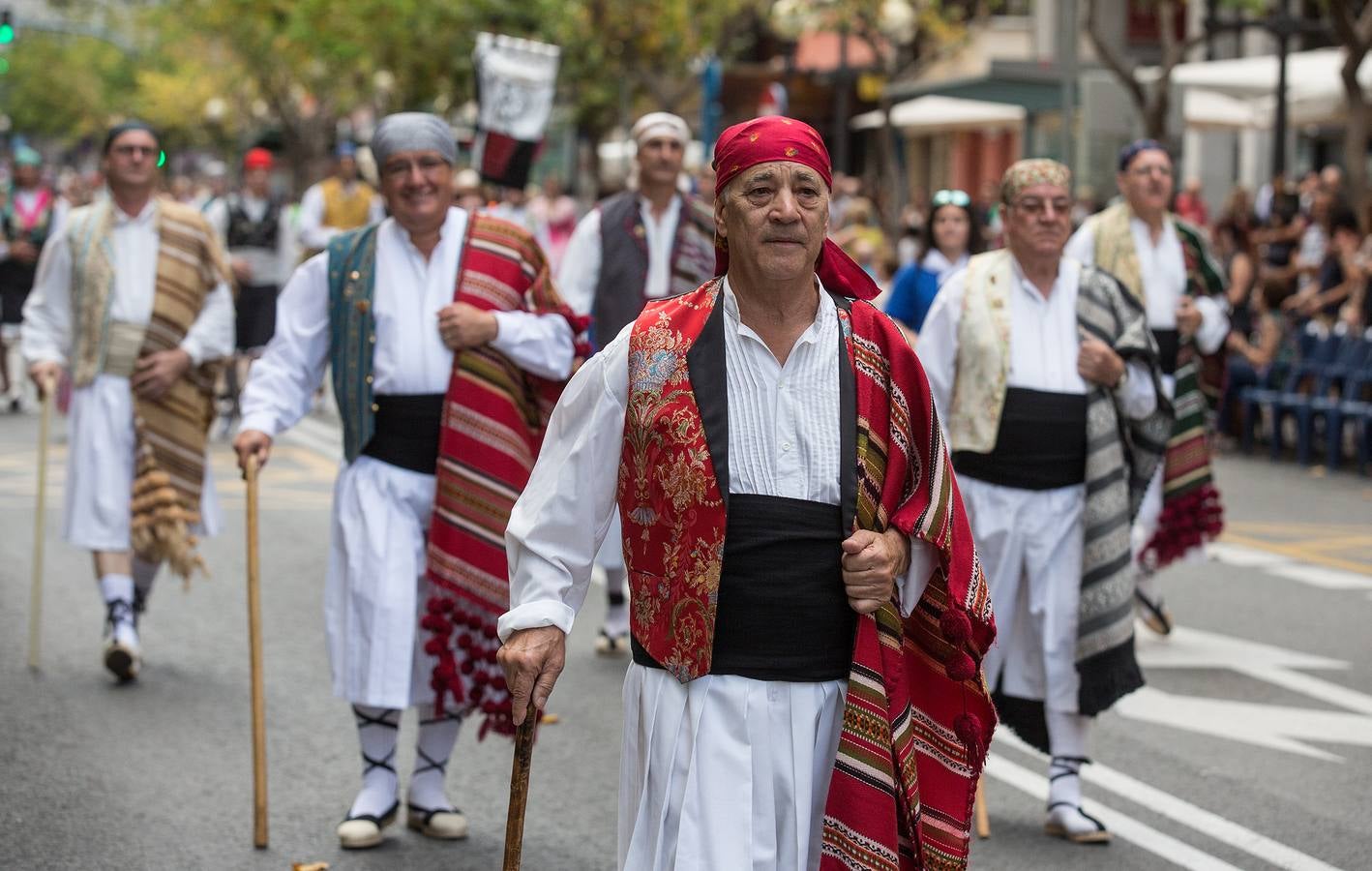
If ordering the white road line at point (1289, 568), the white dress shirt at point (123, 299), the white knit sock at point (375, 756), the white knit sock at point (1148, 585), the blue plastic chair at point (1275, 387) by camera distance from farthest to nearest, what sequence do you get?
the blue plastic chair at point (1275, 387) < the white road line at point (1289, 568) < the white knit sock at point (1148, 585) < the white dress shirt at point (123, 299) < the white knit sock at point (375, 756)

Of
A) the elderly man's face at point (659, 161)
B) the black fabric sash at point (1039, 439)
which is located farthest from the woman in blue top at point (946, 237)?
the black fabric sash at point (1039, 439)

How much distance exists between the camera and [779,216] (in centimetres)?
400

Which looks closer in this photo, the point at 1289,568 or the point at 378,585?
the point at 378,585

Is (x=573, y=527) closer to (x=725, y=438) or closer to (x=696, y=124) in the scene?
(x=725, y=438)

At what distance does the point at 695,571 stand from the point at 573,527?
29 centimetres

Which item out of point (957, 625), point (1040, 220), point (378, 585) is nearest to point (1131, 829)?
point (1040, 220)

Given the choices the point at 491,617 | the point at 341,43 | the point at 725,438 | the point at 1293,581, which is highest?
the point at 341,43

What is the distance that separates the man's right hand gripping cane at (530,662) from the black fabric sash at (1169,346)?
560 centimetres

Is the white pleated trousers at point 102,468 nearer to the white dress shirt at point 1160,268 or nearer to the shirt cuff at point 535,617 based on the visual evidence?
the white dress shirt at point 1160,268

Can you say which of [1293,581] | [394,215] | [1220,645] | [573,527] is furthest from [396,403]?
[1293,581]

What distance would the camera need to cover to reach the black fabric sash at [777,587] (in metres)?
4.05

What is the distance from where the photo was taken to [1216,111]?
2559 cm

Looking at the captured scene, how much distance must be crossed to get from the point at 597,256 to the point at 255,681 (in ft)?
12.0

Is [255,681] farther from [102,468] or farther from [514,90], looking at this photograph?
[514,90]
